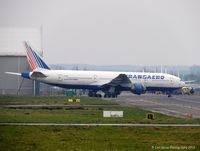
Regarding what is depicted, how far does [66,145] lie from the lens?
1271 inches

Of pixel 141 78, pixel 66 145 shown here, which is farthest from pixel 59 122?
pixel 141 78

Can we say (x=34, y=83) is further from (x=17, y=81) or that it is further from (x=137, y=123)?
(x=137, y=123)

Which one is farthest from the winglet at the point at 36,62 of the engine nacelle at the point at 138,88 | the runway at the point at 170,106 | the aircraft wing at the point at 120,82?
the runway at the point at 170,106

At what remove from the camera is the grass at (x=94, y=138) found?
31.9 m

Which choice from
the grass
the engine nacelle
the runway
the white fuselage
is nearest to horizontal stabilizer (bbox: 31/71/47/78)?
the white fuselage

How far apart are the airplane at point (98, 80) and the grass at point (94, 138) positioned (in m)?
57.7

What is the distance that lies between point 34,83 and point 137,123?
247ft

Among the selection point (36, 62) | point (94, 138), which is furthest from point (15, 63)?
point (94, 138)

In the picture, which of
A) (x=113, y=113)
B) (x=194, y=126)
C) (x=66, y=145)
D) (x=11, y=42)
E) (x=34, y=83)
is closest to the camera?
(x=66, y=145)

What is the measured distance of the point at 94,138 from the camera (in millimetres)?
35531

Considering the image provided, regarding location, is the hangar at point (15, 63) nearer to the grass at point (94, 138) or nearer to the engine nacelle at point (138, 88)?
the engine nacelle at point (138, 88)

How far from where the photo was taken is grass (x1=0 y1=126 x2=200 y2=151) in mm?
31922

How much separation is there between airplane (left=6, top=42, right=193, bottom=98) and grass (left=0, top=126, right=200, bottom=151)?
57745 millimetres

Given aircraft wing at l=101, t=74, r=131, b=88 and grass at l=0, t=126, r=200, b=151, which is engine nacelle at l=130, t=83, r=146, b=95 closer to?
aircraft wing at l=101, t=74, r=131, b=88
